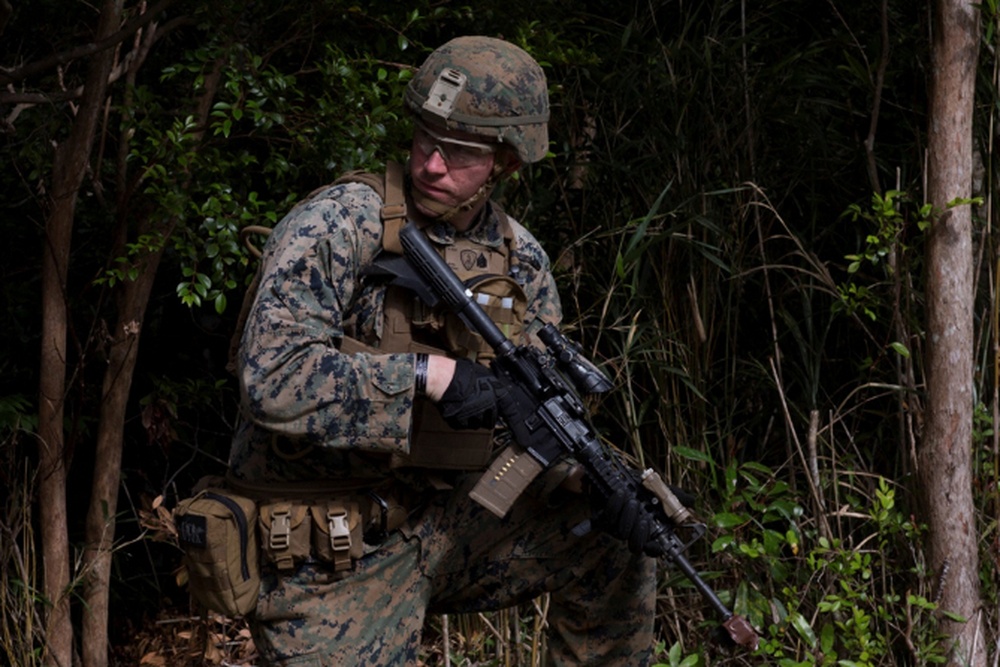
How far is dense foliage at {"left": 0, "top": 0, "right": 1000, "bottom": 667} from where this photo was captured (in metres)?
4.01

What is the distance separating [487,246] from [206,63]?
129cm

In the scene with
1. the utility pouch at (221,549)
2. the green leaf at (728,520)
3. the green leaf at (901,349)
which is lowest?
the green leaf at (728,520)

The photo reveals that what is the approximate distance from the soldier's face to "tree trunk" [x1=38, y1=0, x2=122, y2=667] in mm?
1307

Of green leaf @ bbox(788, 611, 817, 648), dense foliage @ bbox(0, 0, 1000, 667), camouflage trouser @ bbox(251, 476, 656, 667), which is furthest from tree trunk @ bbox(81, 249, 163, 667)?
green leaf @ bbox(788, 611, 817, 648)

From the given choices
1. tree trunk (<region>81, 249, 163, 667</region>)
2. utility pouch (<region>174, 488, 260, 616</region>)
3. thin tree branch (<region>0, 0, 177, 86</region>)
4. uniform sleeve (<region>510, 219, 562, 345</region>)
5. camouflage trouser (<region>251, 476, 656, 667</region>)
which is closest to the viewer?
utility pouch (<region>174, 488, 260, 616</region>)

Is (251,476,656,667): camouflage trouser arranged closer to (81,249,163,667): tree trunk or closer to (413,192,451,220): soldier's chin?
(413,192,451,220): soldier's chin

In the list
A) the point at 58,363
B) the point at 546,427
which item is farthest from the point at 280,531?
the point at 58,363

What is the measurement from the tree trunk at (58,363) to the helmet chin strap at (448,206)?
131cm

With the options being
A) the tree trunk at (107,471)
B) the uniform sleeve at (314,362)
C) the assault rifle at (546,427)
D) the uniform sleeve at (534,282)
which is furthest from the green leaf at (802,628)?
the tree trunk at (107,471)

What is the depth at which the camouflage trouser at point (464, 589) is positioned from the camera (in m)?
3.14

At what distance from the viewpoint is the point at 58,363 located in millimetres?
A: 4176

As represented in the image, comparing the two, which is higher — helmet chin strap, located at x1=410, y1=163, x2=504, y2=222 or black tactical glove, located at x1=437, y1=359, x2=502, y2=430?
helmet chin strap, located at x1=410, y1=163, x2=504, y2=222

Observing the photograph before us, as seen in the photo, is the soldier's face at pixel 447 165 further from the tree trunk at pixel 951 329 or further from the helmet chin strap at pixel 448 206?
the tree trunk at pixel 951 329

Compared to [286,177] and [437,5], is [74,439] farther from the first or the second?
[437,5]
